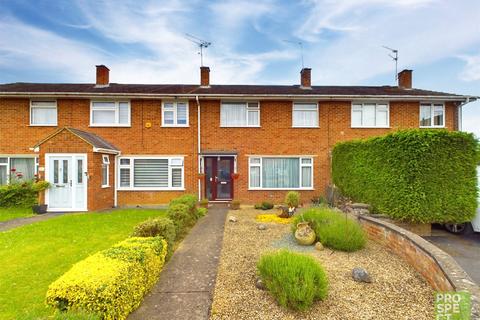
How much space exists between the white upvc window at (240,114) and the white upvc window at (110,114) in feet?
15.8

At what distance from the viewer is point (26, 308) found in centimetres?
355

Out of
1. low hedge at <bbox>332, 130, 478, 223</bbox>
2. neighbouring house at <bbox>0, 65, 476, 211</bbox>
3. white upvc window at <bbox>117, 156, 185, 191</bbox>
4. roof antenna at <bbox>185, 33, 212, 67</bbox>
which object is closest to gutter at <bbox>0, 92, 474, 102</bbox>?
neighbouring house at <bbox>0, 65, 476, 211</bbox>

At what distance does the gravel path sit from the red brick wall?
306 inches

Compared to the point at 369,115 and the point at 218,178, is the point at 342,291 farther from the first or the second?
the point at 369,115

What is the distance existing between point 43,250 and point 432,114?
17.1 metres

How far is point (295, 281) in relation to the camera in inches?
140

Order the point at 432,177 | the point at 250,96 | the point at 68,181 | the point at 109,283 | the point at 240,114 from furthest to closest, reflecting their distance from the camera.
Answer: the point at 240,114
the point at 250,96
the point at 68,181
the point at 432,177
the point at 109,283

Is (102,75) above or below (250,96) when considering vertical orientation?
above

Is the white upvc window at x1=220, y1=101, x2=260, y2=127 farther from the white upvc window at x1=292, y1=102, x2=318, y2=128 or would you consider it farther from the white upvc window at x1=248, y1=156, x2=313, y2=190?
the white upvc window at x1=292, y1=102, x2=318, y2=128

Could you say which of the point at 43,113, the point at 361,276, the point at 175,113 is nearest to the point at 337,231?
the point at 361,276

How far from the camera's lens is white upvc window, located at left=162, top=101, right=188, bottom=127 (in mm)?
13656

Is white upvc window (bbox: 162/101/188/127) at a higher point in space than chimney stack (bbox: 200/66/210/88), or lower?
lower

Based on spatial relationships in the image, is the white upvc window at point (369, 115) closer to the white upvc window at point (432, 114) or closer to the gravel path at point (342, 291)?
the white upvc window at point (432, 114)

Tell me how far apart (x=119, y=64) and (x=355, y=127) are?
1440cm
